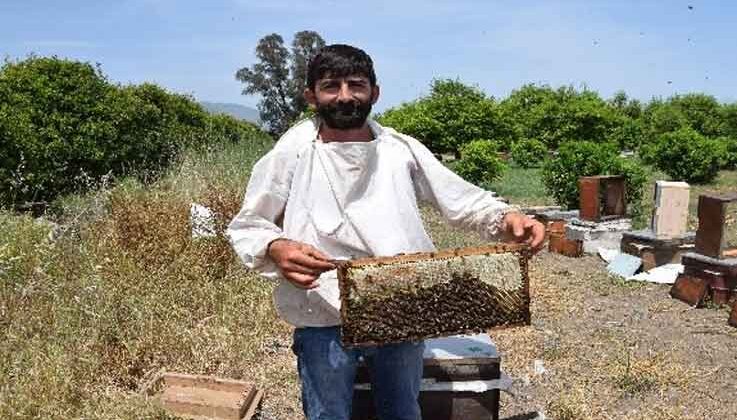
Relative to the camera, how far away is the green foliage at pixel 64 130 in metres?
7.62

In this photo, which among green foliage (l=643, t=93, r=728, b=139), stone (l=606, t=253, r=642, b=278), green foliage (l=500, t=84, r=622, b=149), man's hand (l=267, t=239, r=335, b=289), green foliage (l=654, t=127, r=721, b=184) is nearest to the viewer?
man's hand (l=267, t=239, r=335, b=289)

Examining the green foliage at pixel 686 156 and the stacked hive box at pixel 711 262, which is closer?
the stacked hive box at pixel 711 262

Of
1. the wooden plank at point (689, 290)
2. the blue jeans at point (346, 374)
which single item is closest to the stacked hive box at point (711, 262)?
the wooden plank at point (689, 290)

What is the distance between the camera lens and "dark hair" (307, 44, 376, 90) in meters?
2.25

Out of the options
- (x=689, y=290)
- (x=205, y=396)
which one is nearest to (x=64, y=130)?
(x=205, y=396)

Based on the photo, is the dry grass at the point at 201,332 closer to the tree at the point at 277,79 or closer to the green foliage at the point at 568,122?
A: the green foliage at the point at 568,122

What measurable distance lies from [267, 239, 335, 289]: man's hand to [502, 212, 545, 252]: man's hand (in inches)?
25.0

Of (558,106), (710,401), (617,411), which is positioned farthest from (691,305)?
(558,106)

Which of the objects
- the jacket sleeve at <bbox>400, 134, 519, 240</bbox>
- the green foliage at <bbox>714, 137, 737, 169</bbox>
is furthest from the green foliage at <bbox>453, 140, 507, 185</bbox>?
the jacket sleeve at <bbox>400, 134, 519, 240</bbox>

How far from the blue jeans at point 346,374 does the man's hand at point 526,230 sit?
0.48 metres

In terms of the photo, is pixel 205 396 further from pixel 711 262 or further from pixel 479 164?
pixel 479 164

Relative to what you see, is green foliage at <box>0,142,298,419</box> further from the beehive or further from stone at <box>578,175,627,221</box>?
stone at <box>578,175,627,221</box>

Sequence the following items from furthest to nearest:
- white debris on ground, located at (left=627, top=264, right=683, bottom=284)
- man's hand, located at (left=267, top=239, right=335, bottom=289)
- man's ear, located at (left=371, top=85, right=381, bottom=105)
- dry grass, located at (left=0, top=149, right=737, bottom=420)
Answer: white debris on ground, located at (left=627, top=264, right=683, bottom=284), dry grass, located at (left=0, top=149, right=737, bottom=420), man's ear, located at (left=371, top=85, right=381, bottom=105), man's hand, located at (left=267, top=239, right=335, bottom=289)

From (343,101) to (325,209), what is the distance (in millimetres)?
342
